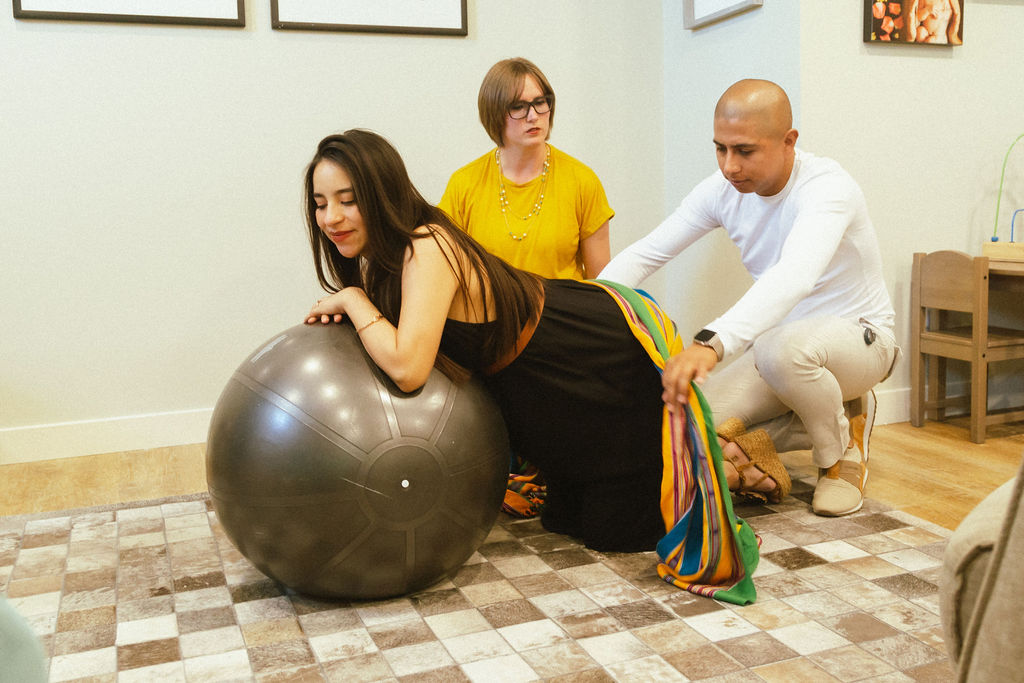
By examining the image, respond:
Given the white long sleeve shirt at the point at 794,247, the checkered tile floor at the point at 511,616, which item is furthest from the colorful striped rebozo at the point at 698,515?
the white long sleeve shirt at the point at 794,247

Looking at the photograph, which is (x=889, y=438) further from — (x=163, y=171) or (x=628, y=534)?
(x=163, y=171)

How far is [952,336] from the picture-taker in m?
3.16

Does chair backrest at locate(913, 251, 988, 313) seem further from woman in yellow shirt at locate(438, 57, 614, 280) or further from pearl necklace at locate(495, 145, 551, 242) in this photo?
pearl necklace at locate(495, 145, 551, 242)

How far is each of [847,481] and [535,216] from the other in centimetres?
115

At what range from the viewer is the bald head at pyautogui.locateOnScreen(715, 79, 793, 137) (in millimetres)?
2348

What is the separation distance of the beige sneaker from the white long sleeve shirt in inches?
12.0

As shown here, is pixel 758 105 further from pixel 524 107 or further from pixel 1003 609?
pixel 1003 609

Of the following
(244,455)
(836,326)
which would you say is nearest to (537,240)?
(836,326)

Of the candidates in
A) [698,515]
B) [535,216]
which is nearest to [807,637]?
[698,515]

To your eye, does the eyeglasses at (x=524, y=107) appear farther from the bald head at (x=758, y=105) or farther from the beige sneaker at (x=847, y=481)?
the beige sneaker at (x=847, y=481)

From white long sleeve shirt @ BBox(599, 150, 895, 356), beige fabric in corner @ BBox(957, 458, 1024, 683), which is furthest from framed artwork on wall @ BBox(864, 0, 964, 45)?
beige fabric in corner @ BBox(957, 458, 1024, 683)

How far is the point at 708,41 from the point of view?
3420 mm

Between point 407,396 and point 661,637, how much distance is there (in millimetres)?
652

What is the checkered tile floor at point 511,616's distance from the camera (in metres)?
1.61
